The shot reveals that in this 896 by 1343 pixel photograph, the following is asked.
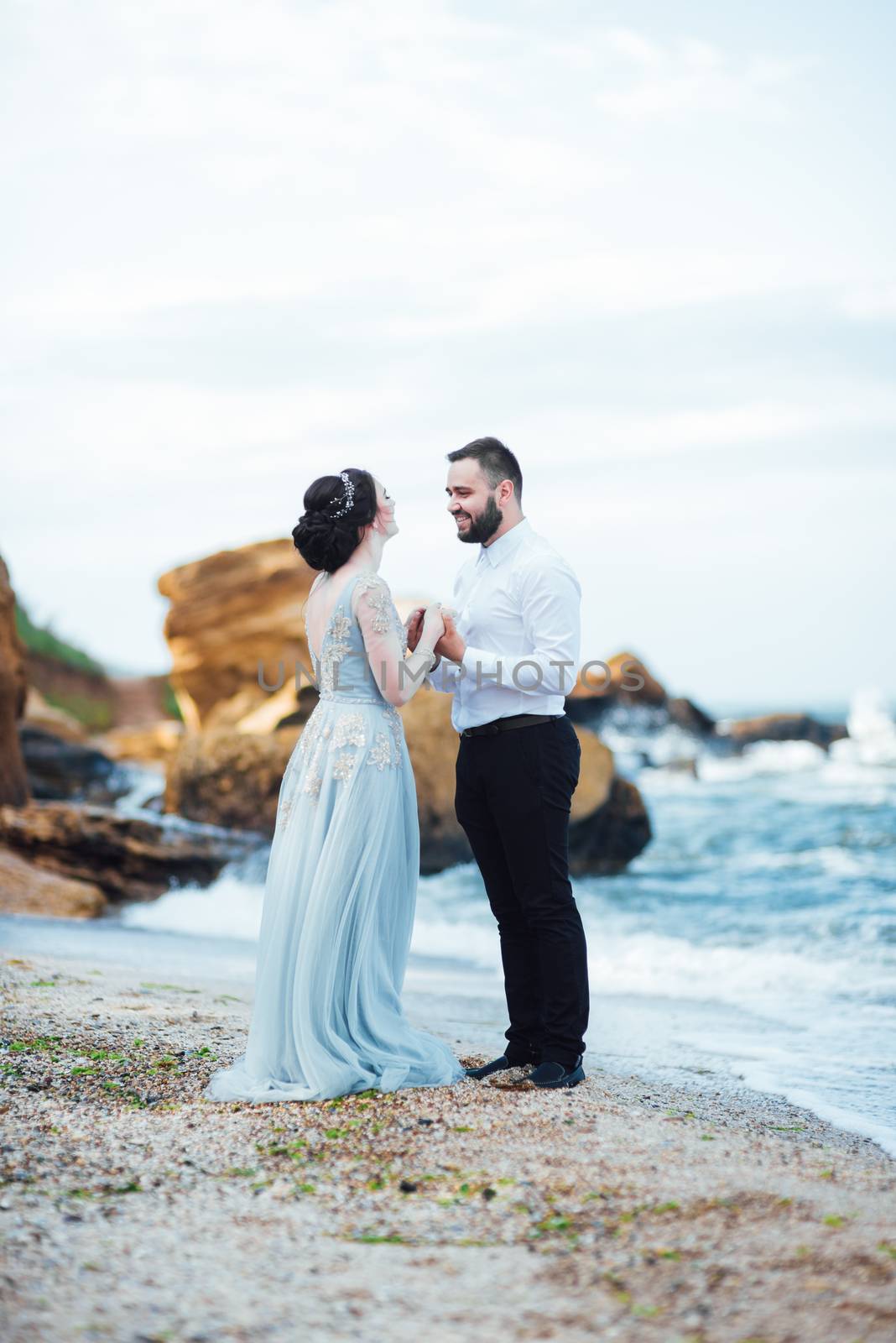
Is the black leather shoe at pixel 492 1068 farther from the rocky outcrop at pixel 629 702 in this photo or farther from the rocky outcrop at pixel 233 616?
the rocky outcrop at pixel 629 702

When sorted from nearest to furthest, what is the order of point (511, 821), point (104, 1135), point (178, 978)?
point (104, 1135), point (511, 821), point (178, 978)

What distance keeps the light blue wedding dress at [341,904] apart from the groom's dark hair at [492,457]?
2.34ft

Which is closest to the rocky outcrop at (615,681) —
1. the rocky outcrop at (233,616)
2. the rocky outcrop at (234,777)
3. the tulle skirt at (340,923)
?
the rocky outcrop at (233,616)

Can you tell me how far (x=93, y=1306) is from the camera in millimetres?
2750

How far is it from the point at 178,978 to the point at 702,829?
40.6 ft

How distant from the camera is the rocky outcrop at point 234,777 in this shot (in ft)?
42.7

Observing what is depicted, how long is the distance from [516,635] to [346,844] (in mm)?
1110

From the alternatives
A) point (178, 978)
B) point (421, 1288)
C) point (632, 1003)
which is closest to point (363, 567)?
point (421, 1288)

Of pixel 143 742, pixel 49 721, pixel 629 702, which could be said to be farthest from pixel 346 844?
pixel 629 702

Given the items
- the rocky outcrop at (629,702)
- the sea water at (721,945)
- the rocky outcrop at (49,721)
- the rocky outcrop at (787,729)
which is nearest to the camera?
the sea water at (721,945)

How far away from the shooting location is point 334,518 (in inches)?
184

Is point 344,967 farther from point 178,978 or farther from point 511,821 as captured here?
point 178,978

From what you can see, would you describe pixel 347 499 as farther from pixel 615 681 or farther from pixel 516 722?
pixel 615 681

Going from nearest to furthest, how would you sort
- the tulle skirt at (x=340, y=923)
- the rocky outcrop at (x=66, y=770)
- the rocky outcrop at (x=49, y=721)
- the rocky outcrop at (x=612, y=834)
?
the tulle skirt at (x=340, y=923)
the rocky outcrop at (x=612, y=834)
the rocky outcrop at (x=66, y=770)
the rocky outcrop at (x=49, y=721)
